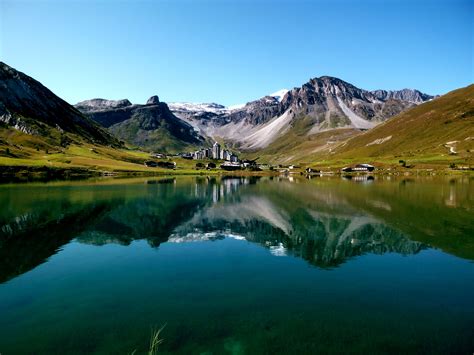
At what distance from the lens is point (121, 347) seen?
1902cm

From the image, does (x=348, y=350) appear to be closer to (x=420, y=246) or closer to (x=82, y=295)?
(x=82, y=295)

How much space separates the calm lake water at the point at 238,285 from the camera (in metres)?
20.0

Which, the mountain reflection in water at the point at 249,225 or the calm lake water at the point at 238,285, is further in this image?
the mountain reflection in water at the point at 249,225

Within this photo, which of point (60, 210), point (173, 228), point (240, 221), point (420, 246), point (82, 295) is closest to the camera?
point (82, 295)

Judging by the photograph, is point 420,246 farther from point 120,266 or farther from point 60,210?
point 60,210

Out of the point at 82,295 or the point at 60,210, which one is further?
the point at 60,210

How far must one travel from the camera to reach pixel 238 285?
96.4 ft

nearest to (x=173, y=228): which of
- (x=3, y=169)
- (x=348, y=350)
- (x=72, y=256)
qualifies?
(x=72, y=256)

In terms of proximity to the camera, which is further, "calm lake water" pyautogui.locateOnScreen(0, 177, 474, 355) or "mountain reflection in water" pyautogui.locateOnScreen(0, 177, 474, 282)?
"mountain reflection in water" pyautogui.locateOnScreen(0, 177, 474, 282)

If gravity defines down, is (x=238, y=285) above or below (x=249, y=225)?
above

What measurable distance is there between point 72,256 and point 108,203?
4745 cm

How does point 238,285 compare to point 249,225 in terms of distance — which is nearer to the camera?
point 238,285

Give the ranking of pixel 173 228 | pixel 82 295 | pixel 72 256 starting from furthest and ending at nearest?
pixel 173 228
pixel 72 256
pixel 82 295

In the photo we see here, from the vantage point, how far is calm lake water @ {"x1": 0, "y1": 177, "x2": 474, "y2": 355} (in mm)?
19953
